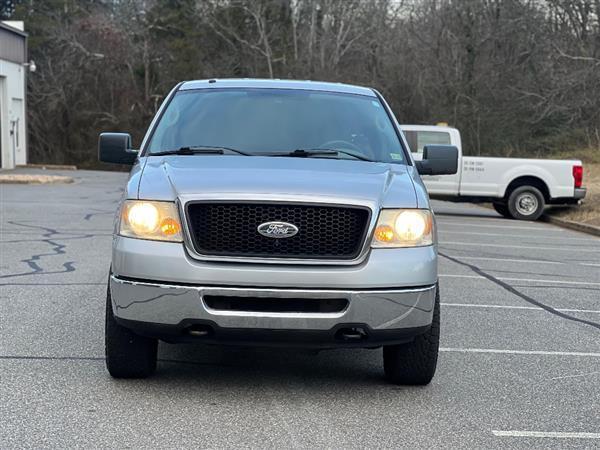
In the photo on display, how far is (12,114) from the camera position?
44125 mm

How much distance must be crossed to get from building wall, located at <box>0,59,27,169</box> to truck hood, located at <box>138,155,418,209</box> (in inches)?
1541

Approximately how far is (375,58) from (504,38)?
888 centimetres

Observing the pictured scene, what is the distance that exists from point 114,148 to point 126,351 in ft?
6.15

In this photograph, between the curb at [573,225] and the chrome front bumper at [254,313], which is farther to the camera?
the curb at [573,225]

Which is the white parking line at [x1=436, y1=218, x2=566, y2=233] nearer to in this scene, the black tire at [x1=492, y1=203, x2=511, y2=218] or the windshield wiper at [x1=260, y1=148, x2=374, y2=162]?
the black tire at [x1=492, y1=203, x2=511, y2=218]

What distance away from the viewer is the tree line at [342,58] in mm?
35562

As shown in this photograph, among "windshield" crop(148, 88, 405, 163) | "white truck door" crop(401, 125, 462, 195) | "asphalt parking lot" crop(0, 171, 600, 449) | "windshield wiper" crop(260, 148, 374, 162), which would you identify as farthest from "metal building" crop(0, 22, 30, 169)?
"windshield wiper" crop(260, 148, 374, 162)

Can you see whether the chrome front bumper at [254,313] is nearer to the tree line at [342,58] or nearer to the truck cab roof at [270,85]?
the truck cab roof at [270,85]

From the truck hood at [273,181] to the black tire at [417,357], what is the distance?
74cm

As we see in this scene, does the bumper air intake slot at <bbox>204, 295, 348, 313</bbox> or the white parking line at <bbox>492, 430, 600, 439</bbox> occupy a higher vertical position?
the bumper air intake slot at <bbox>204, 295, 348, 313</bbox>

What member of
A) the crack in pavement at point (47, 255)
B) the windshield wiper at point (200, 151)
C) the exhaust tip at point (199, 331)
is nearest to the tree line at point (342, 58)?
the crack in pavement at point (47, 255)

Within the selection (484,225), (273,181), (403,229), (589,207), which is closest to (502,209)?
(589,207)

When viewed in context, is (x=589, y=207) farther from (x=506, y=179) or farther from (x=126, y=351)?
(x=126, y=351)

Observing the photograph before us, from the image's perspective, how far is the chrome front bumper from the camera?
5.01 m
